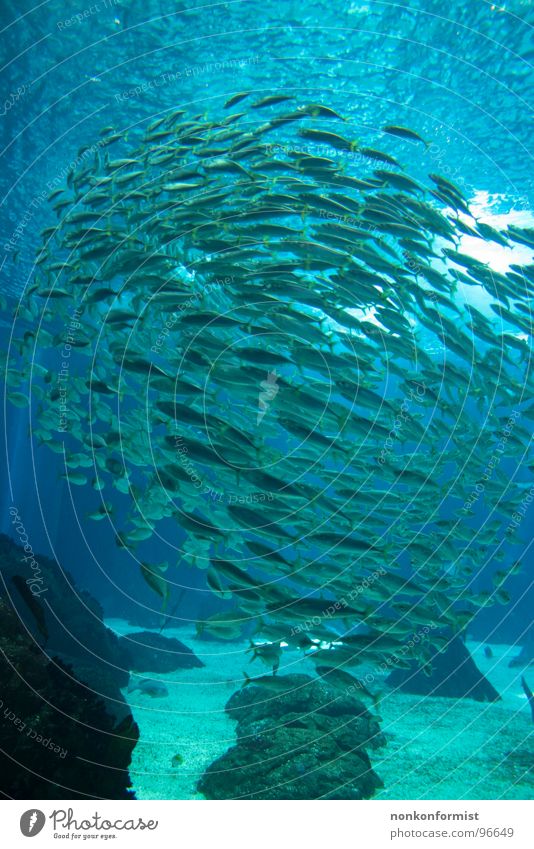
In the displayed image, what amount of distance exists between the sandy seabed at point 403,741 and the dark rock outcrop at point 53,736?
1.47 m

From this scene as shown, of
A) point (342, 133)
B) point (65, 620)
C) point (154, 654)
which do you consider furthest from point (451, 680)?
point (342, 133)

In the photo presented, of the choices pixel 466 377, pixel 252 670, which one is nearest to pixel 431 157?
pixel 466 377

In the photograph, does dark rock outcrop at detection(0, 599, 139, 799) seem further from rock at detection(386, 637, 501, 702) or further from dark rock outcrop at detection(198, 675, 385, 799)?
rock at detection(386, 637, 501, 702)

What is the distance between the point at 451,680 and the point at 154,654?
7385mm

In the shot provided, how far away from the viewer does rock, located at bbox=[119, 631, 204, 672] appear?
12.2m

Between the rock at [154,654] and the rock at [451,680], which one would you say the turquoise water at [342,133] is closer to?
the rock at [451,680]

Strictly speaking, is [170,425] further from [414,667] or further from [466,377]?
[414,667]

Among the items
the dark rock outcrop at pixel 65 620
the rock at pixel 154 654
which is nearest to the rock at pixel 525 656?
the rock at pixel 154 654

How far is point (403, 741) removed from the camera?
7.60 metres

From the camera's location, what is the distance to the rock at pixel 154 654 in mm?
12178

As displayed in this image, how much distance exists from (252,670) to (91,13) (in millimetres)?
14262

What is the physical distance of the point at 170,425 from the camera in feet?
20.5

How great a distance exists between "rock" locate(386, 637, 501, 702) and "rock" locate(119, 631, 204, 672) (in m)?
5.29

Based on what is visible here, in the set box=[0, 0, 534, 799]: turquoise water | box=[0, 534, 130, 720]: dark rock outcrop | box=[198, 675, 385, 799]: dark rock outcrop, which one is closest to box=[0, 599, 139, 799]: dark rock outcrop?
box=[0, 0, 534, 799]: turquoise water
